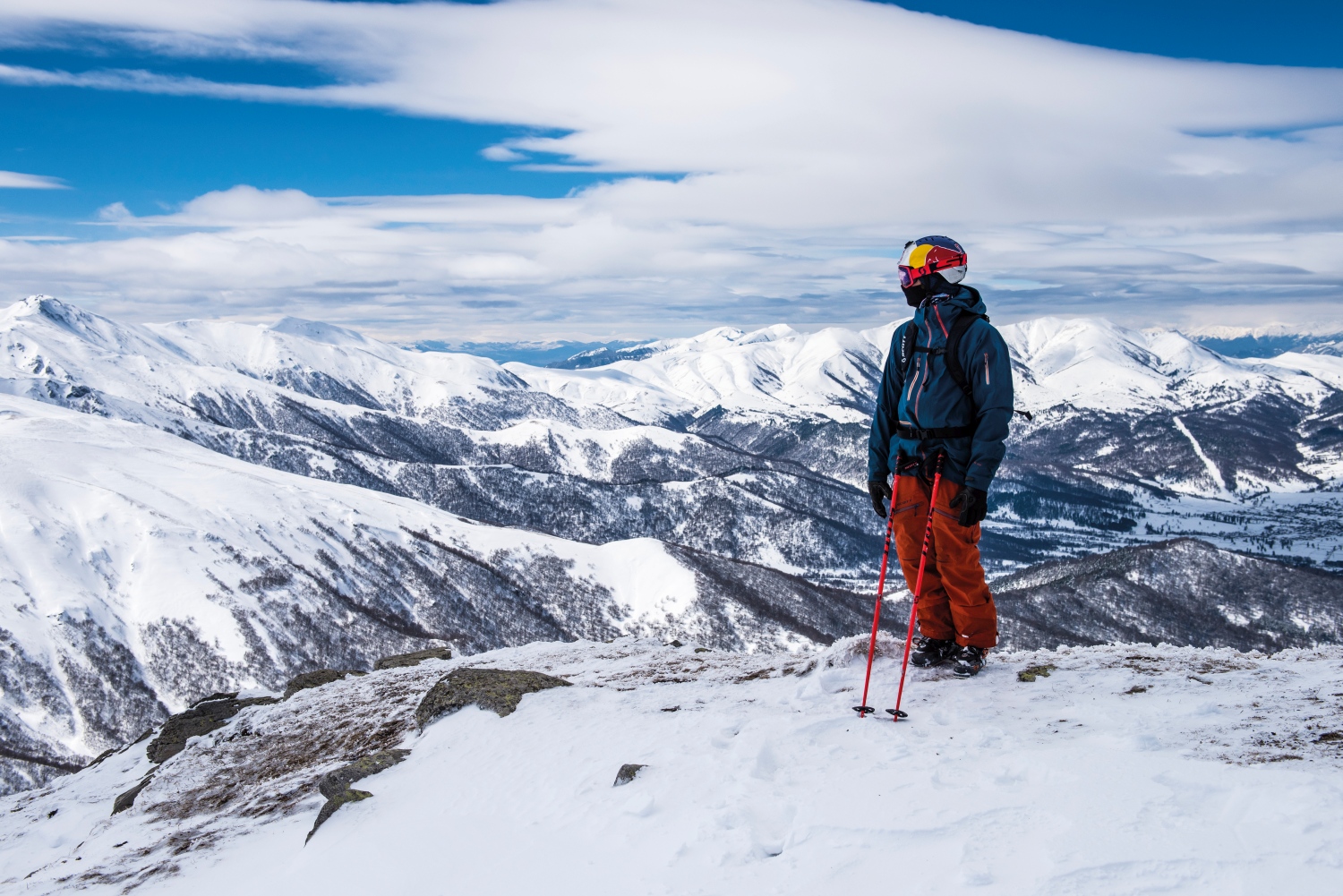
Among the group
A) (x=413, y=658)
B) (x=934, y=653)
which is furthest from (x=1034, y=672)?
(x=413, y=658)

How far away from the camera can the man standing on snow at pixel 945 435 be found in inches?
409

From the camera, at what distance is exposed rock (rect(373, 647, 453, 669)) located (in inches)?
990

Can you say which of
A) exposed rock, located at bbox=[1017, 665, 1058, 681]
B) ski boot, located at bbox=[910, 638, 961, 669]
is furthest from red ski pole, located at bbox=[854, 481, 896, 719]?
exposed rock, located at bbox=[1017, 665, 1058, 681]

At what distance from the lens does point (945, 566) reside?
11.1 m

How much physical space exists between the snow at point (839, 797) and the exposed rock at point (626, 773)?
10cm

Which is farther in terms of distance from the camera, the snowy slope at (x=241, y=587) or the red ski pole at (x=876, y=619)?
the snowy slope at (x=241, y=587)

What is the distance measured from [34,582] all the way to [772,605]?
139 m

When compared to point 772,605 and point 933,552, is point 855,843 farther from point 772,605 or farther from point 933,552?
point 772,605

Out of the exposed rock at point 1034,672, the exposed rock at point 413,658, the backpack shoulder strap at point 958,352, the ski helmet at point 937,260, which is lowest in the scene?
the exposed rock at point 413,658

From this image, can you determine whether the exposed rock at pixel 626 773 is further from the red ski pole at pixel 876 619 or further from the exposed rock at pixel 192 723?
→ the exposed rock at pixel 192 723

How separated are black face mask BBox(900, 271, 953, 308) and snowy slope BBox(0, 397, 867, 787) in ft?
370

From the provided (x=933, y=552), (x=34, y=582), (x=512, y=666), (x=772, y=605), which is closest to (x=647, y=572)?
(x=772, y=605)

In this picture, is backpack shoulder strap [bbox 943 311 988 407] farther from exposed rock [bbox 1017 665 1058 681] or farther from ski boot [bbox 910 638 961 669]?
exposed rock [bbox 1017 665 1058 681]


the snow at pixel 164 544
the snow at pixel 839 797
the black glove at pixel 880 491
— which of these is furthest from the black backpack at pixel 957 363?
the snow at pixel 164 544
